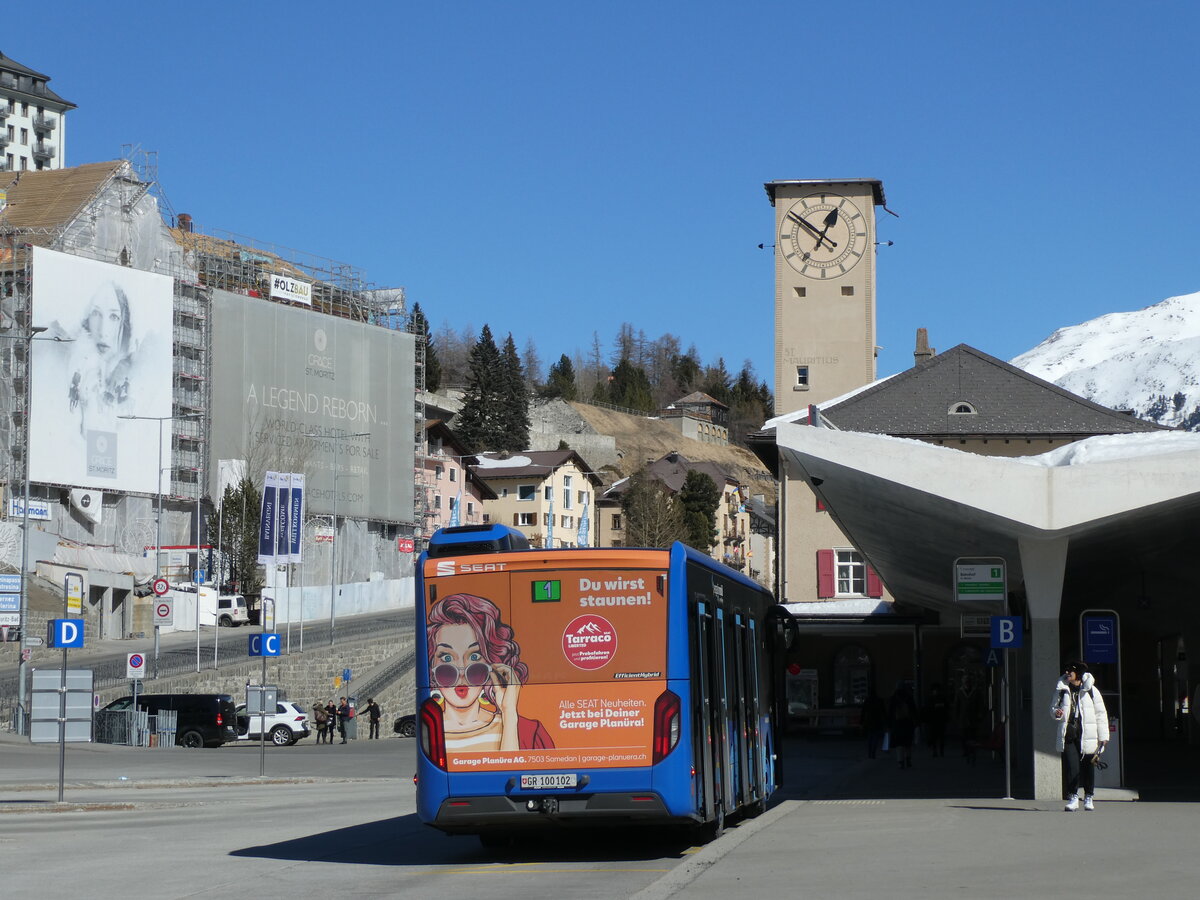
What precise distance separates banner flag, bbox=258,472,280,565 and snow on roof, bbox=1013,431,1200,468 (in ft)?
165

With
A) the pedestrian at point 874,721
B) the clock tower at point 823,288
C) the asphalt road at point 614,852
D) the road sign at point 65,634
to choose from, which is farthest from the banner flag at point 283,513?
the road sign at point 65,634

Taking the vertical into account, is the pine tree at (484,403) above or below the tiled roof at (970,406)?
above

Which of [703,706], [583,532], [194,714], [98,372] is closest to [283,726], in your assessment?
[194,714]

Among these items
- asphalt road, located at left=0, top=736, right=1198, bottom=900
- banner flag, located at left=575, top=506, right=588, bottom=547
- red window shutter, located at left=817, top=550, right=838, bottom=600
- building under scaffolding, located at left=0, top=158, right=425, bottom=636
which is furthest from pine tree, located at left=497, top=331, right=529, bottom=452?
asphalt road, located at left=0, top=736, right=1198, bottom=900

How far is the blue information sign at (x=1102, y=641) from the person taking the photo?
68.6 feet

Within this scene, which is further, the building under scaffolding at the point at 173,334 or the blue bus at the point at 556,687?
the building under scaffolding at the point at 173,334

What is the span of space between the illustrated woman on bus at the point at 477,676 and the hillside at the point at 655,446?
16785 cm

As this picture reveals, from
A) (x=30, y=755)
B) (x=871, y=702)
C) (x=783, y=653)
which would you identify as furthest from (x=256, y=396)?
(x=783, y=653)

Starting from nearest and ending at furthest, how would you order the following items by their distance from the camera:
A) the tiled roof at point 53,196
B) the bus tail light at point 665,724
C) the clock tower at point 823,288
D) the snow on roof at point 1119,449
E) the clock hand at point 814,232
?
the bus tail light at point 665,724
the snow on roof at point 1119,449
the clock tower at point 823,288
the clock hand at point 814,232
the tiled roof at point 53,196

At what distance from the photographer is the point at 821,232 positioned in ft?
252

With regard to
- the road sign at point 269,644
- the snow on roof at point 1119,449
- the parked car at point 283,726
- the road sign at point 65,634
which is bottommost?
the parked car at point 283,726

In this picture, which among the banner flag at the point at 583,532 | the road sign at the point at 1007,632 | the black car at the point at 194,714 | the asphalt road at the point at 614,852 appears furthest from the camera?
the banner flag at the point at 583,532

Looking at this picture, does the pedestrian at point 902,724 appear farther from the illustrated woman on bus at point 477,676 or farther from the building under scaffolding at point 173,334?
the building under scaffolding at point 173,334

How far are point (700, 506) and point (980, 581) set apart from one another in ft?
404
